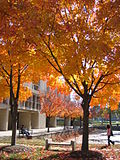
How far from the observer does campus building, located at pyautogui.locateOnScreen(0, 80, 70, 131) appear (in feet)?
108

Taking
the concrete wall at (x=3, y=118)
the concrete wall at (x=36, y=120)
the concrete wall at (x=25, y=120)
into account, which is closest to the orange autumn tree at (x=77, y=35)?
the concrete wall at (x=3, y=118)

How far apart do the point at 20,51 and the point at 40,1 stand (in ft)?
6.86

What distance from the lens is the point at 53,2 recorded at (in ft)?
24.4

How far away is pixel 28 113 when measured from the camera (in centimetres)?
4131

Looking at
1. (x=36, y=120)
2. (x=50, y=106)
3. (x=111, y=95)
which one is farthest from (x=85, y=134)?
(x=36, y=120)

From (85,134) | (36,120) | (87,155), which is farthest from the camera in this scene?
(36,120)

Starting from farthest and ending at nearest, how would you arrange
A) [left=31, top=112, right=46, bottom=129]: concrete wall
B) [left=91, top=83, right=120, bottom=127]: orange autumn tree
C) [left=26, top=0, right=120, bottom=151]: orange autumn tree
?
[left=31, top=112, right=46, bottom=129]: concrete wall, [left=91, top=83, right=120, bottom=127]: orange autumn tree, [left=26, top=0, right=120, bottom=151]: orange autumn tree

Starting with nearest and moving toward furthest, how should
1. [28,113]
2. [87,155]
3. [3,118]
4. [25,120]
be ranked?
[87,155]
[3,118]
[25,120]
[28,113]

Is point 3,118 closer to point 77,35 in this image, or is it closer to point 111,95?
point 111,95

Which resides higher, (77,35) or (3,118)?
(77,35)

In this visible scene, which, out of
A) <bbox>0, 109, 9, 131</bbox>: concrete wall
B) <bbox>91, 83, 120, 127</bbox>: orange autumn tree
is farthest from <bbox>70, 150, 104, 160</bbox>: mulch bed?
<bbox>0, 109, 9, 131</bbox>: concrete wall

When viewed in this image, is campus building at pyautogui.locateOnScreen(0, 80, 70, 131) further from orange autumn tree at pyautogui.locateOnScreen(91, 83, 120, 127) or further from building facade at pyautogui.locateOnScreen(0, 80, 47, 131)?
orange autumn tree at pyautogui.locateOnScreen(91, 83, 120, 127)

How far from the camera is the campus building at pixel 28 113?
32.8m

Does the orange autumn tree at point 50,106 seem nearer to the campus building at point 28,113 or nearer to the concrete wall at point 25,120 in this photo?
the campus building at point 28,113
